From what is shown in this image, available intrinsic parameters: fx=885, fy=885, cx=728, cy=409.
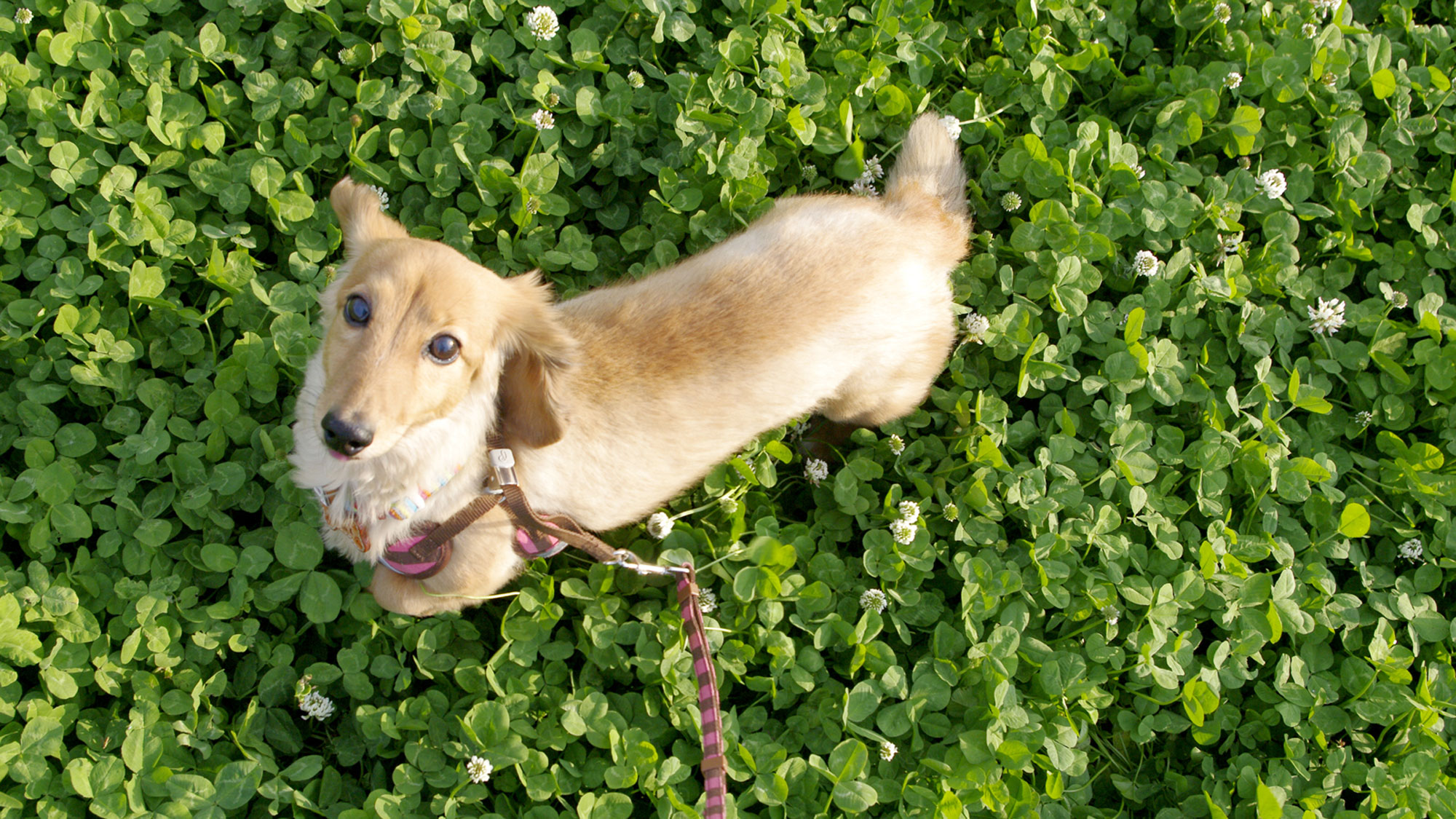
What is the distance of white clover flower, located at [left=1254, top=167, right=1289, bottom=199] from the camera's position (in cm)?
400

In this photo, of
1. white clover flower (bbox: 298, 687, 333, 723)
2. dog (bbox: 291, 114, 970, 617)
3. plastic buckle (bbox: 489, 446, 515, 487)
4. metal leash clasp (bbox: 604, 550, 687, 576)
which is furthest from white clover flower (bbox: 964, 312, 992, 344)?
white clover flower (bbox: 298, 687, 333, 723)


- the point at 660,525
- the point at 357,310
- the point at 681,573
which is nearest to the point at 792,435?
the point at 660,525

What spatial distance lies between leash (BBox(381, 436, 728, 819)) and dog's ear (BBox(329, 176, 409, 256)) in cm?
71

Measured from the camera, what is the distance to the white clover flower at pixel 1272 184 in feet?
13.1

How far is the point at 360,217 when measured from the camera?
2.66 metres

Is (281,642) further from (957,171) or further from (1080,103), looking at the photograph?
(1080,103)

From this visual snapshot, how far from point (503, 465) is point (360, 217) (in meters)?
0.87

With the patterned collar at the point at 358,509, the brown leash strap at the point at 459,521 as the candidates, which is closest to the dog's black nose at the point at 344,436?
the patterned collar at the point at 358,509

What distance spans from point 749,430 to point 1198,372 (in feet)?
7.11

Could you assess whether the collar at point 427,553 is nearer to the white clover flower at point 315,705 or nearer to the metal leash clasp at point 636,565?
the metal leash clasp at point 636,565

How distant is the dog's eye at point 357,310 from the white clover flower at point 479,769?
1.53 meters

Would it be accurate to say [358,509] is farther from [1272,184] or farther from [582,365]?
[1272,184]

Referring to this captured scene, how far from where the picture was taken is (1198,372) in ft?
12.7

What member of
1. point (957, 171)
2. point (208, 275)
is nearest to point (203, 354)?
point (208, 275)
